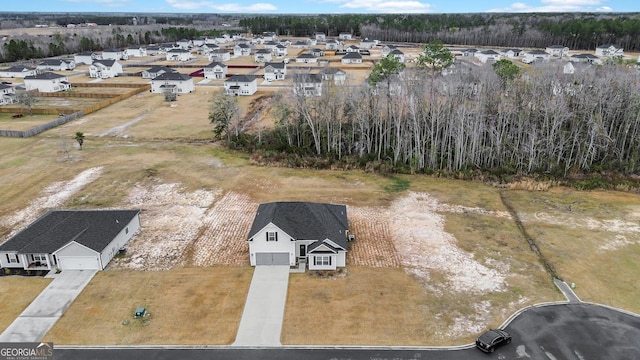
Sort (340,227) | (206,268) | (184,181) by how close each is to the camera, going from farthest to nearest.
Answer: (184,181) < (340,227) < (206,268)

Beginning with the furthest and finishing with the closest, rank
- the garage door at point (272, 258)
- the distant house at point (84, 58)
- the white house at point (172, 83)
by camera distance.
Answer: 1. the distant house at point (84, 58)
2. the white house at point (172, 83)
3. the garage door at point (272, 258)

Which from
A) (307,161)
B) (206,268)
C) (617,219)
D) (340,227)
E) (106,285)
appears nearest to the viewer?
(106,285)


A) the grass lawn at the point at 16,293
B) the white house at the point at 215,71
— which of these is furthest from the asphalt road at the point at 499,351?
the white house at the point at 215,71

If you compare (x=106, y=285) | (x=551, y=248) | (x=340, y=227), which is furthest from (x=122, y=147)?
(x=551, y=248)

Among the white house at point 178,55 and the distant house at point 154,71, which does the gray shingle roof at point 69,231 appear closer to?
the distant house at point 154,71

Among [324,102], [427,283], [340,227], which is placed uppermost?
[324,102]

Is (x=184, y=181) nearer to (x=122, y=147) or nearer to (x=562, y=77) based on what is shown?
(x=122, y=147)

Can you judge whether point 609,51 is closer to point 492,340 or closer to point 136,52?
point 492,340
